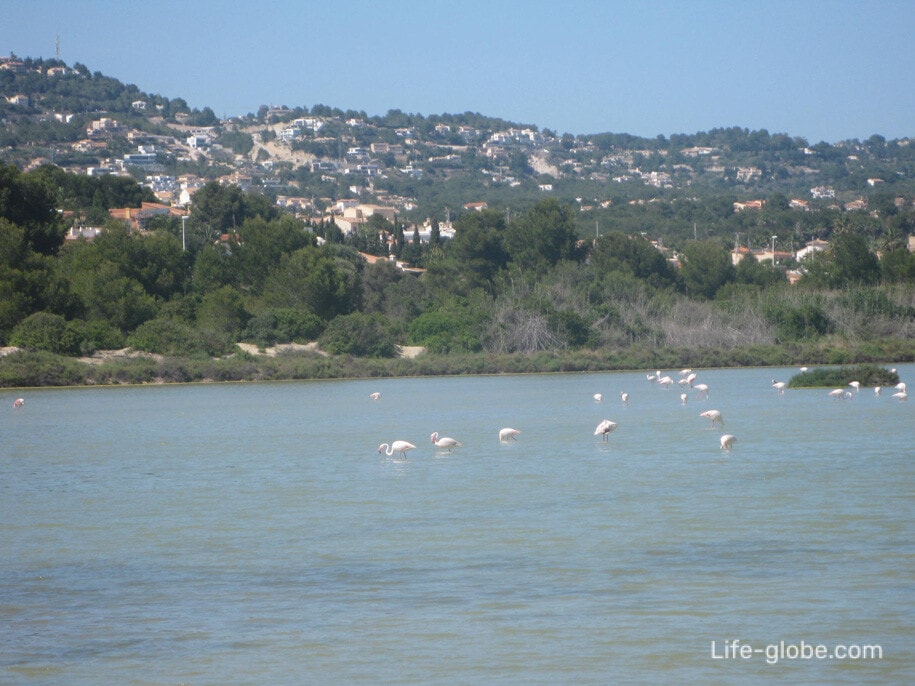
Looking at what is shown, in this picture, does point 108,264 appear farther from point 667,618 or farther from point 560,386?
point 667,618

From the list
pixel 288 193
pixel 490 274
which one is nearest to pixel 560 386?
pixel 490 274

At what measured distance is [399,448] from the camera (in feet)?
63.6

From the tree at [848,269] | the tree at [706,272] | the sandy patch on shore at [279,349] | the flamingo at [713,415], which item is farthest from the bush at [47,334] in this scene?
the tree at [848,269]

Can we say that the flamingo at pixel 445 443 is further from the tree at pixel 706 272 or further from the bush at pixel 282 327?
the tree at pixel 706 272

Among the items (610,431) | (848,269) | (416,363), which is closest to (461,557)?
(610,431)

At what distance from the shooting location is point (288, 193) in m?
161

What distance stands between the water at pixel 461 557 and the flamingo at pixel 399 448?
0.34 m

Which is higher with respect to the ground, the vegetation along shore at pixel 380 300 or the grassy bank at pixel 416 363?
the vegetation along shore at pixel 380 300

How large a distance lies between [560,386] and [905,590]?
101 ft

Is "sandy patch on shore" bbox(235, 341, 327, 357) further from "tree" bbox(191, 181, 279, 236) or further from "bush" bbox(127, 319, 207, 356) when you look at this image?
"tree" bbox(191, 181, 279, 236)

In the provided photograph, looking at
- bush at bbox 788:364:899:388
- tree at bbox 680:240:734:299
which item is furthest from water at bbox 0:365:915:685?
tree at bbox 680:240:734:299

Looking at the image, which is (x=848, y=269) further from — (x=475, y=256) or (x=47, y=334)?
(x=47, y=334)

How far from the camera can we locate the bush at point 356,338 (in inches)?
1960

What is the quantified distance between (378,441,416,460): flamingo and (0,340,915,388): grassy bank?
25111mm
